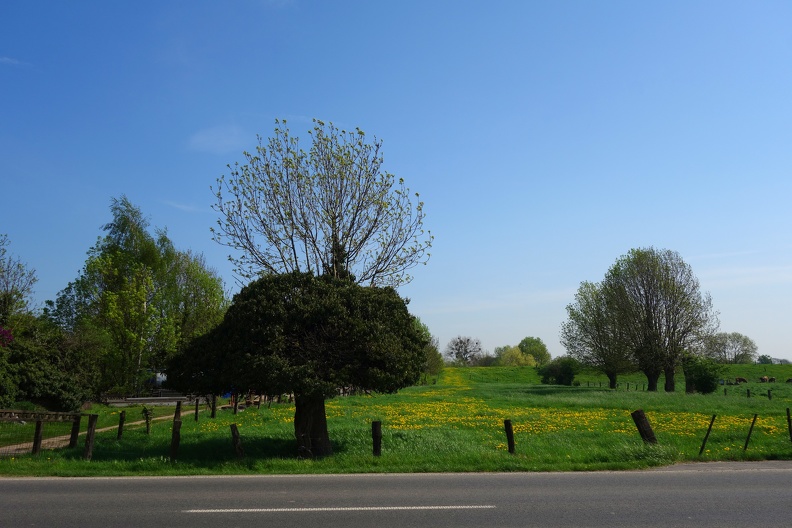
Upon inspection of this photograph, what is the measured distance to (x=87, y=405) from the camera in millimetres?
38688

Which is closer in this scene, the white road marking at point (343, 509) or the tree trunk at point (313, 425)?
the white road marking at point (343, 509)

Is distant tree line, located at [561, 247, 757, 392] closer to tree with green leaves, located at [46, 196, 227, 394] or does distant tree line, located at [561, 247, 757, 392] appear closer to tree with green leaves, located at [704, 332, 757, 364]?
tree with green leaves, located at [46, 196, 227, 394]

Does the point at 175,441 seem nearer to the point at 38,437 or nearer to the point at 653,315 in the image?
the point at 38,437

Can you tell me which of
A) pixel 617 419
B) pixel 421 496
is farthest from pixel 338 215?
pixel 617 419

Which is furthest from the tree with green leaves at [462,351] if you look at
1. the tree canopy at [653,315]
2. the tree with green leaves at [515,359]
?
the tree canopy at [653,315]

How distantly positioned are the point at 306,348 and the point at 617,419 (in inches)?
728

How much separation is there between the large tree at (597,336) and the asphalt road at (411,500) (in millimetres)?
47737

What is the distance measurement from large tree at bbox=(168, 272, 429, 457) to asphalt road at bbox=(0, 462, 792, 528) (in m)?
2.67

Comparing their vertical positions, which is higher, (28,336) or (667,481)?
(28,336)

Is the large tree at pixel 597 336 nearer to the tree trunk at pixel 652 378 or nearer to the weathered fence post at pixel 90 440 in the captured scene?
the tree trunk at pixel 652 378

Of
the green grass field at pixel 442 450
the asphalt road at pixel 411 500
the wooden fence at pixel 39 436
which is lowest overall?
the asphalt road at pixel 411 500

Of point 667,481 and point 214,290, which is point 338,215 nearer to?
point 667,481

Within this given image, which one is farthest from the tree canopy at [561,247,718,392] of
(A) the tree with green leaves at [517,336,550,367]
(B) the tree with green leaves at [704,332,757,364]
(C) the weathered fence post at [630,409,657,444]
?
(A) the tree with green leaves at [517,336,550,367]

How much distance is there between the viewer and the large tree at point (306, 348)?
15031 millimetres
